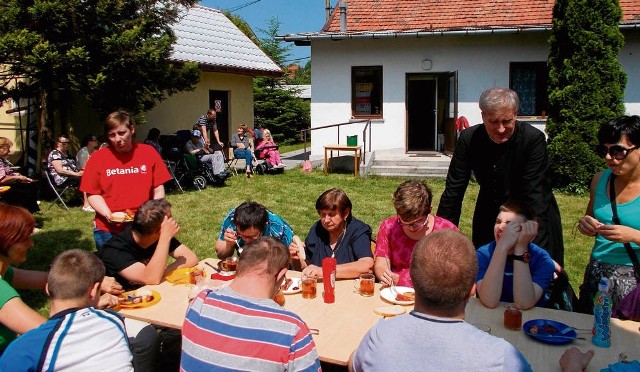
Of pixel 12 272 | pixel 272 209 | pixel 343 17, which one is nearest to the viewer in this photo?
pixel 12 272

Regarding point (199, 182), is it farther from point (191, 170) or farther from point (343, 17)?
point (343, 17)

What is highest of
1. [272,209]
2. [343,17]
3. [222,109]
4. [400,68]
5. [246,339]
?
[343,17]

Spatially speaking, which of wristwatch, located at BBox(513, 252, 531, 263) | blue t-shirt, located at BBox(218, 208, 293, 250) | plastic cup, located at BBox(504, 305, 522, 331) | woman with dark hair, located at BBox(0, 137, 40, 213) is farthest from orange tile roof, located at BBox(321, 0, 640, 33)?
plastic cup, located at BBox(504, 305, 522, 331)

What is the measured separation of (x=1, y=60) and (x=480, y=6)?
10.3 metres

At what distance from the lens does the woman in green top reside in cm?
233

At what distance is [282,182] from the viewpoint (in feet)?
36.4

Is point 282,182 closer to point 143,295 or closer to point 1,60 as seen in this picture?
point 1,60

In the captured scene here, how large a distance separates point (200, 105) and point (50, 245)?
8.20 m

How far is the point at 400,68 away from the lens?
12789 millimetres

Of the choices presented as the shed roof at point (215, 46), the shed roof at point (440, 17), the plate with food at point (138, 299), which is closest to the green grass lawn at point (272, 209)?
the plate with food at point (138, 299)

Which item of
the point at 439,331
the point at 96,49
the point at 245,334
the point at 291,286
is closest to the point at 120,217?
the point at 291,286

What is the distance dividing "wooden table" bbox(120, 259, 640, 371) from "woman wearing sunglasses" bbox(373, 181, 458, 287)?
25cm

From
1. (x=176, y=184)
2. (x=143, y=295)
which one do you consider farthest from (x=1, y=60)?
(x=143, y=295)

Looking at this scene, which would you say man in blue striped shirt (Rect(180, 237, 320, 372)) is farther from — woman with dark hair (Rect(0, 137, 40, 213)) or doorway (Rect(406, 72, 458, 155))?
doorway (Rect(406, 72, 458, 155))
